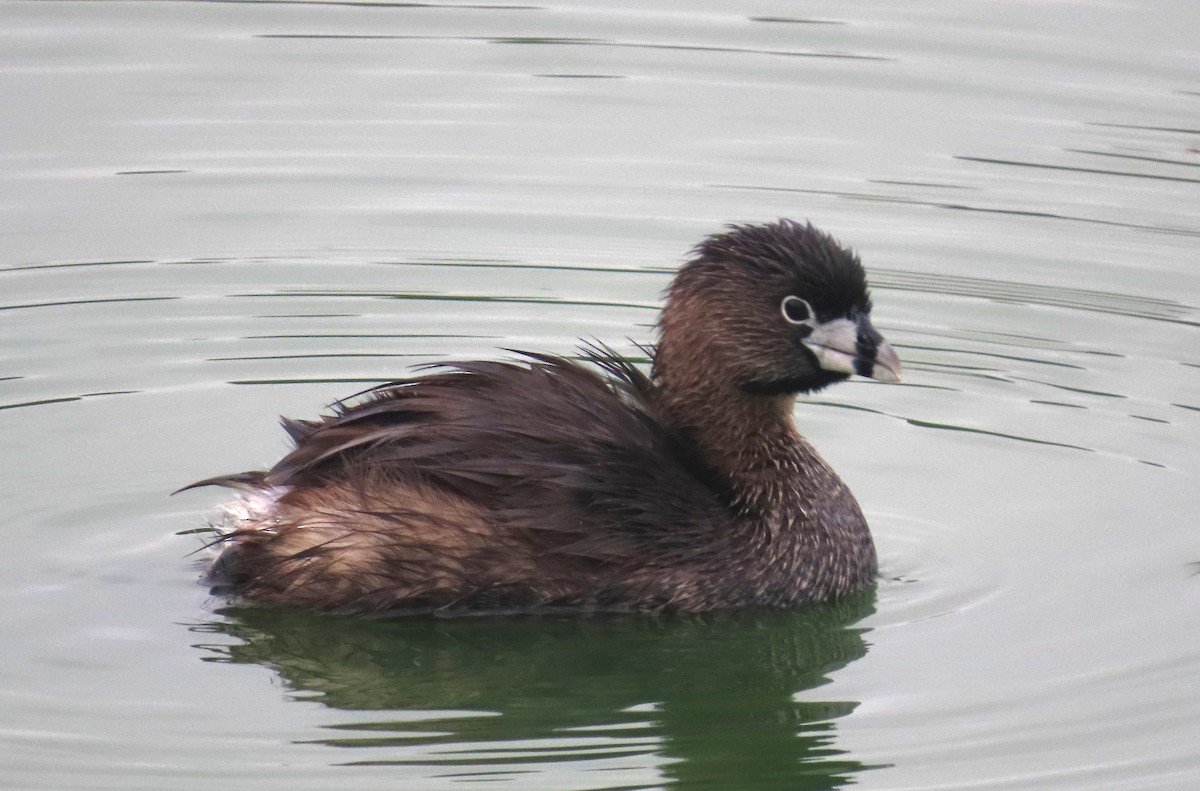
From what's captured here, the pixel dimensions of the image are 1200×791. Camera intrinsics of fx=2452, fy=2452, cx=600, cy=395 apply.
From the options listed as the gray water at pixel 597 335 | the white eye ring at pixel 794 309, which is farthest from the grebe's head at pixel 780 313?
the gray water at pixel 597 335

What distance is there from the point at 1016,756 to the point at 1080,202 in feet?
19.6

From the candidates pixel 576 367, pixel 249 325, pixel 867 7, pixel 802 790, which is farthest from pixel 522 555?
pixel 867 7

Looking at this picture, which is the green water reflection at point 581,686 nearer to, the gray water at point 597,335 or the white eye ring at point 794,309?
the gray water at point 597,335

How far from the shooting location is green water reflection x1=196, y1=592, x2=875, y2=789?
7539 millimetres

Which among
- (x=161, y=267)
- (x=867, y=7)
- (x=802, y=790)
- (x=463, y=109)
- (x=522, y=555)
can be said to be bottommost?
(x=802, y=790)

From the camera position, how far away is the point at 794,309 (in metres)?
8.88

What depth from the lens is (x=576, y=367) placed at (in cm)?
889

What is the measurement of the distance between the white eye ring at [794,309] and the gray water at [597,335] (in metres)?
1.02

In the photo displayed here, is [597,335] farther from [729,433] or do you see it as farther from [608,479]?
[608,479]

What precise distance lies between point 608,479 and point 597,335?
2.72m

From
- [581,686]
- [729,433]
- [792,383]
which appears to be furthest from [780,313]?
[581,686]

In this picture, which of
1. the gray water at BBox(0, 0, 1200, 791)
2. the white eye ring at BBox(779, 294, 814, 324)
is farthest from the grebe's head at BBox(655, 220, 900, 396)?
the gray water at BBox(0, 0, 1200, 791)

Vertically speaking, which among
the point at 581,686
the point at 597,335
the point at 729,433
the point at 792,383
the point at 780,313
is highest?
the point at 597,335

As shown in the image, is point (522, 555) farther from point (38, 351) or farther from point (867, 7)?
point (867, 7)
